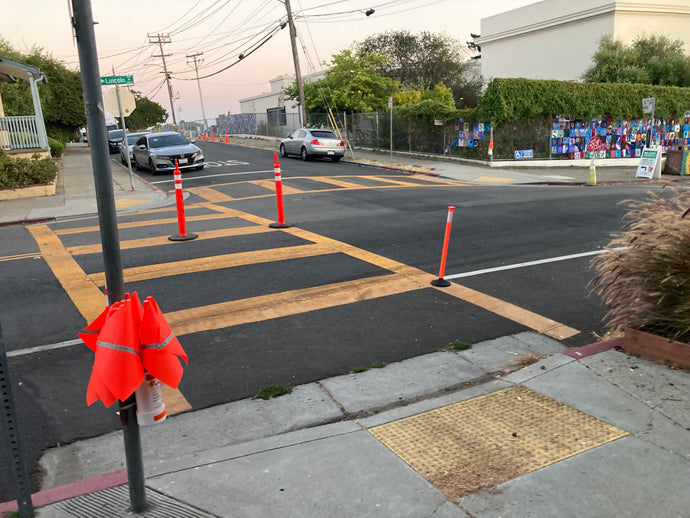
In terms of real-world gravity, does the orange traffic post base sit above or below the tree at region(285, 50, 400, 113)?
below

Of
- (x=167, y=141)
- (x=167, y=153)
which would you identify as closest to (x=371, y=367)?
(x=167, y=153)

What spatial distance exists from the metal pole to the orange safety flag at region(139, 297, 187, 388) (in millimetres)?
263

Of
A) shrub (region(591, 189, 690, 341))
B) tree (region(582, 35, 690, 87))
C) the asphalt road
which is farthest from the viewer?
tree (region(582, 35, 690, 87))

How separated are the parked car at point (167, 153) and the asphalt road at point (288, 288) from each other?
29.4 feet

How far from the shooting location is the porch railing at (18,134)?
19406mm

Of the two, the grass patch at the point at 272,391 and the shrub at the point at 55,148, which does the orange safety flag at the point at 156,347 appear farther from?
the shrub at the point at 55,148

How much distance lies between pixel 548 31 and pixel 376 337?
39.7m

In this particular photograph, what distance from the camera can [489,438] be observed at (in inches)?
147

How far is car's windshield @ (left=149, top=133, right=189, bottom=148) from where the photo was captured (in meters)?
22.8

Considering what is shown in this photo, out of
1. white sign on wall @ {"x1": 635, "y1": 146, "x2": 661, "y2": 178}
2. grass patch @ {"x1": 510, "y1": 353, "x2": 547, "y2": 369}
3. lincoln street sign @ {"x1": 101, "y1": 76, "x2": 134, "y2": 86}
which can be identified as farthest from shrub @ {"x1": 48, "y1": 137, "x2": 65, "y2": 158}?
grass patch @ {"x1": 510, "y1": 353, "x2": 547, "y2": 369}

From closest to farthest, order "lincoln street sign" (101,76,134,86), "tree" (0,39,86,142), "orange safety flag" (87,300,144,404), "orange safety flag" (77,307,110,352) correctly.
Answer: "orange safety flag" (87,300,144,404) < "orange safety flag" (77,307,110,352) < "lincoln street sign" (101,76,134,86) < "tree" (0,39,86,142)

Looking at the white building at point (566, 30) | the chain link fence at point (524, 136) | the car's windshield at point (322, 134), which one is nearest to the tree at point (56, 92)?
the car's windshield at point (322, 134)

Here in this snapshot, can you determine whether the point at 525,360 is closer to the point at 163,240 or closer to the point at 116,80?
the point at 163,240

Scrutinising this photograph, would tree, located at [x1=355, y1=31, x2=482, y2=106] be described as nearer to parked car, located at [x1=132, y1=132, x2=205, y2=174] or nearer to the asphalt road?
parked car, located at [x1=132, y1=132, x2=205, y2=174]
